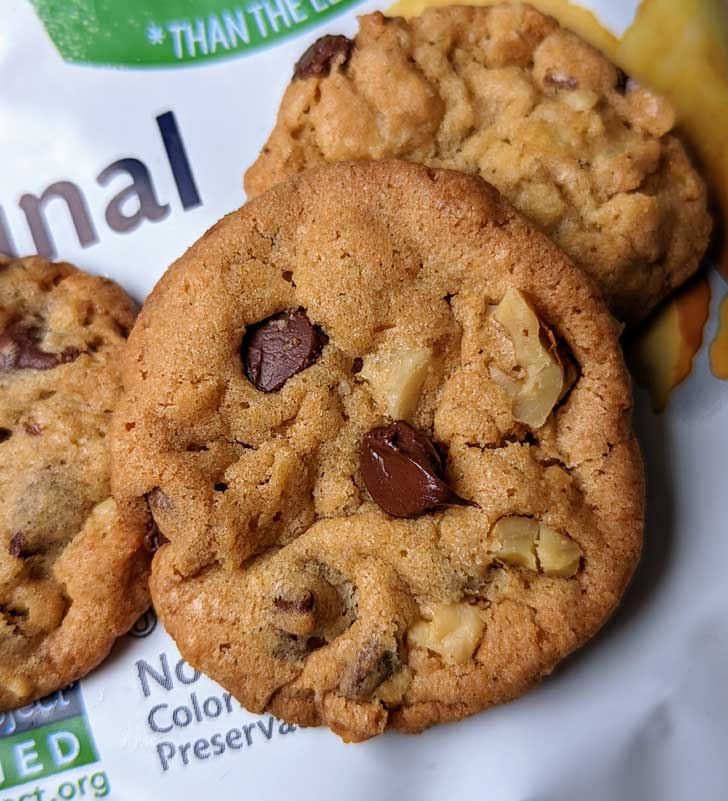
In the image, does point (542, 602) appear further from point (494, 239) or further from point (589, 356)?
point (494, 239)

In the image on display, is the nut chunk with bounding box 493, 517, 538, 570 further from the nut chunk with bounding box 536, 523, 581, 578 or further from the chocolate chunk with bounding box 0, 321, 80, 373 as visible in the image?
the chocolate chunk with bounding box 0, 321, 80, 373

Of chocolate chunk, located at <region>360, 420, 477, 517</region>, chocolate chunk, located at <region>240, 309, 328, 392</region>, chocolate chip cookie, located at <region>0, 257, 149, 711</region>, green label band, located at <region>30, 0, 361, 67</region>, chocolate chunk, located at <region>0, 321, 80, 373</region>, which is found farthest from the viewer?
green label band, located at <region>30, 0, 361, 67</region>

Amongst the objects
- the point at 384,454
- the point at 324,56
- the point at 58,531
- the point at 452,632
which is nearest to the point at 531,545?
the point at 452,632

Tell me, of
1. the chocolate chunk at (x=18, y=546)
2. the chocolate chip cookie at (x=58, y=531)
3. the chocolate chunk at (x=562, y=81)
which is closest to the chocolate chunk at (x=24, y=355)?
the chocolate chip cookie at (x=58, y=531)

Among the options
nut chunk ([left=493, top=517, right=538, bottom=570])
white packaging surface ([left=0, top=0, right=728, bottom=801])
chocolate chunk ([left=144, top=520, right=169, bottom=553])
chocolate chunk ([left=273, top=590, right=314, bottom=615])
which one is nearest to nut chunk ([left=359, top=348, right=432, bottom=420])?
nut chunk ([left=493, top=517, right=538, bottom=570])

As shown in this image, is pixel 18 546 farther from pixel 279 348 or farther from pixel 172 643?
pixel 279 348

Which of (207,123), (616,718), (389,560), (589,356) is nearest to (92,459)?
(389,560)
